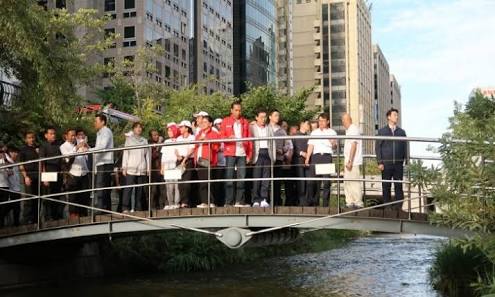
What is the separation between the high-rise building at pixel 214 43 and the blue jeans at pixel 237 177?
220 feet

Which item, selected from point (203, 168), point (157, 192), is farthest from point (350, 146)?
point (157, 192)

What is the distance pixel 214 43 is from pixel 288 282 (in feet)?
233

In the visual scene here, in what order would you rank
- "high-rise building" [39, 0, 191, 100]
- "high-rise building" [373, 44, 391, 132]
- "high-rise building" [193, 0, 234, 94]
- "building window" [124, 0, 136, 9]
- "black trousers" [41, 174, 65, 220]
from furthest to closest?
1. "high-rise building" [373, 44, 391, 132]
2. "high-rise building" [193, 0, 234, 94]
3. "building window" [124, 0, 136, 9]
4. "high-rise building" [39, 0, 191, 100]
5. "black trousers" [41, 174, 65, 220]

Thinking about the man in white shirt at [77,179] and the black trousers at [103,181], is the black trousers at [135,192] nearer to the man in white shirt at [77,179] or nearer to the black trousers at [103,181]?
the black trousers at [103,181]

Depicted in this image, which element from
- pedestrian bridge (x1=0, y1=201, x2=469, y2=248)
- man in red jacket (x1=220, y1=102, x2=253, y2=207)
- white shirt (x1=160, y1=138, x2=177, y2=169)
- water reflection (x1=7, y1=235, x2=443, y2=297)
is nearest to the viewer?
pedestrian bridge (x1=0, y1=201, x2=469, y2=248)

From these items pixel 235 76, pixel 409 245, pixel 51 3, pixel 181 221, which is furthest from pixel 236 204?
pixel 235 76

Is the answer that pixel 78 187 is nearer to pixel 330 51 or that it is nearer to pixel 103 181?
pixel 103 181

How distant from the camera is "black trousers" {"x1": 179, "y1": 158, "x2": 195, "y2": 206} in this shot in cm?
1148

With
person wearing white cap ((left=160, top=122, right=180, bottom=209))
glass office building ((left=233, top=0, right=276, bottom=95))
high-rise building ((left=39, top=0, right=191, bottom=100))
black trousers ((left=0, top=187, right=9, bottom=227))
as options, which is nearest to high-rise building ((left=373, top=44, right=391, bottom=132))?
glass office building ((left=233, top=0, right=276, bottom=95))

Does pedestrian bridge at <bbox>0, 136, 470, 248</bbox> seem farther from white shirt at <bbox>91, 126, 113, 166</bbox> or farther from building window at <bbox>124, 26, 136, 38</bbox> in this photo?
building window at <bbox>124, 26, 136, 38</bbox>

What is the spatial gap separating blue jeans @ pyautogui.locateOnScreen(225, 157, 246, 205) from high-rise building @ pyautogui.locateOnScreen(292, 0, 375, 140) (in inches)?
4118

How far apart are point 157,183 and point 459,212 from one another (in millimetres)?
5940

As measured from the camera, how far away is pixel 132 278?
16.2 metres

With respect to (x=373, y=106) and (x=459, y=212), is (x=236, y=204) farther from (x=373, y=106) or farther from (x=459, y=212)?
(x=373, y=106)
